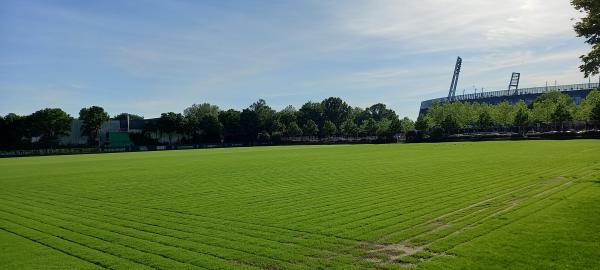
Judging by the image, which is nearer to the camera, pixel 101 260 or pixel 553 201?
pixel 101 260

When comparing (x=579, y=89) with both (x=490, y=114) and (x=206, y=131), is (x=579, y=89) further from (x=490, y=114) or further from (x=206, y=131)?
(x=206, y=131)

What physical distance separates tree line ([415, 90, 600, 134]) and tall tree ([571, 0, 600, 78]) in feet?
207

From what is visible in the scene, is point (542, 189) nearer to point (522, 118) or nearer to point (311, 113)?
point (522, 118)

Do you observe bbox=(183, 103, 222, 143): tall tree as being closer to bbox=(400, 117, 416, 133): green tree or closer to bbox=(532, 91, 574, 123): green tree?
bbox=(400, 117, 416, 133): green tree

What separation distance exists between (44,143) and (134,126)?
30.6 meters

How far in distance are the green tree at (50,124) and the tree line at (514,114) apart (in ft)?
307

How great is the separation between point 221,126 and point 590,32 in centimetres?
12747

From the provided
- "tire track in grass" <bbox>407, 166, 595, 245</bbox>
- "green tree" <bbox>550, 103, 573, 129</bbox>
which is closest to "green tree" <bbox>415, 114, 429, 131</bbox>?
"green tree" <bbox>550, 103, 573, 129</bbox>

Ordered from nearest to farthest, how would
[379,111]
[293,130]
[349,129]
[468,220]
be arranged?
1. [468,220]
2. [349,129]
3. [293,130]
4. [379,111]

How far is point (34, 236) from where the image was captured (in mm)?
12891

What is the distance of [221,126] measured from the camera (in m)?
140

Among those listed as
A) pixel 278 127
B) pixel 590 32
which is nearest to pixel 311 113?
pixel 278 127

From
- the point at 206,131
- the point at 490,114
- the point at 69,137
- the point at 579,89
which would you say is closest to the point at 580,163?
the point at 490,114

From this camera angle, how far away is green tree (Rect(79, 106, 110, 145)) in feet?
417
